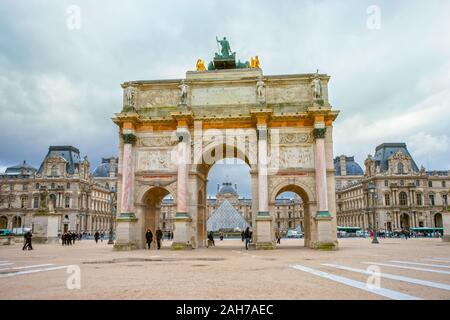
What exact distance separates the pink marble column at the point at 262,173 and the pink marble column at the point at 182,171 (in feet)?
15.4

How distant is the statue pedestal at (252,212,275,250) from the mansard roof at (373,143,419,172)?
2576 inches

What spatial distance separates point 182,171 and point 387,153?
225 feet

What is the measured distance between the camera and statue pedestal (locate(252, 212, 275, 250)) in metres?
24.9

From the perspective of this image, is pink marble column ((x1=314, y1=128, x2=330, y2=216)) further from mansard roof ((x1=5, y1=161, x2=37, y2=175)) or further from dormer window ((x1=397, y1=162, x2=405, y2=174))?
mansard roof ((x1=5, y1=161, x2=37, y2=175))

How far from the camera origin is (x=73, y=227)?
A: 8238cm

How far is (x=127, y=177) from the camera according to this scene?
26.7 m

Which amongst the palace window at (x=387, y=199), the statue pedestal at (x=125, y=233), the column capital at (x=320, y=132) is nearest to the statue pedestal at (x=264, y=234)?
the column capital at (x=320, y=132)

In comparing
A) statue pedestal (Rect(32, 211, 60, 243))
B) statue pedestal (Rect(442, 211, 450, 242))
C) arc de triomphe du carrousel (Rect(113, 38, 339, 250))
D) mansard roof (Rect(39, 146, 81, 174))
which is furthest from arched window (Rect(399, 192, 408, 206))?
statue pedestal (Rect(32, 211, 60, 243))

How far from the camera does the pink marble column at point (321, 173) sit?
25297 mm

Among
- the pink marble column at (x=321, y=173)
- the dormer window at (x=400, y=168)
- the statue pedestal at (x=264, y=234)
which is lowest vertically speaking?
the statue pedestal at (x=264, y=234)

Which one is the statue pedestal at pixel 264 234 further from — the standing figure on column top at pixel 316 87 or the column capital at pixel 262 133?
the standing figure on column top at pixel 316 87
